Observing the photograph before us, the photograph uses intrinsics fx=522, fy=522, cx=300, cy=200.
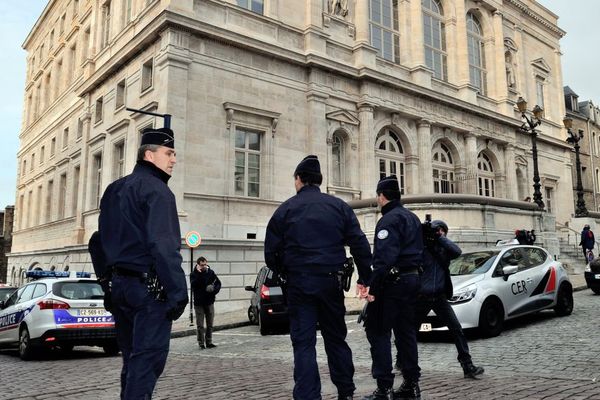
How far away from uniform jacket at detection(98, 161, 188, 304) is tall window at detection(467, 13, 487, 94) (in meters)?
31.1

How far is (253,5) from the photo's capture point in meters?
22.4

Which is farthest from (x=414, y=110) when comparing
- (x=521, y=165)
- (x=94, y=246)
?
(x=94, y=246)

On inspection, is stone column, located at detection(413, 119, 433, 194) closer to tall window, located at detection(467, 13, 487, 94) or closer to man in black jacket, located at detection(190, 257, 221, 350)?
tall window, located at detection(467, 13, 487, 94)

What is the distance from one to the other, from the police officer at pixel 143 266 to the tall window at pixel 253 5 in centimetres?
1992

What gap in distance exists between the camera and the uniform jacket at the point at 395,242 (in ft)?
16.6

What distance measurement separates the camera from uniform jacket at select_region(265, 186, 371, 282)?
14.6 ft

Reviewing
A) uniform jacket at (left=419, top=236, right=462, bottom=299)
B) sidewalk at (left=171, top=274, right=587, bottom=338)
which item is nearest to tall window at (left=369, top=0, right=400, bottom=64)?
sidewalk at (left=171, top=274, right=587, bottom=338)

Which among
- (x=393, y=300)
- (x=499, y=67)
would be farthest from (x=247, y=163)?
(x=499, y=67)

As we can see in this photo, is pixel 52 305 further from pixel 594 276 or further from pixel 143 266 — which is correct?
pixel 594 276

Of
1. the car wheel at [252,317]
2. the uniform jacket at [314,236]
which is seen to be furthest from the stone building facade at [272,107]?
the uniform jacket at [314,236]

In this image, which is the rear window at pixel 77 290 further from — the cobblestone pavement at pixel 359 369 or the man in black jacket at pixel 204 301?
the man in black jacket at pixel 204 301

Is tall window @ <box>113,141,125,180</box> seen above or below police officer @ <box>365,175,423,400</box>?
above

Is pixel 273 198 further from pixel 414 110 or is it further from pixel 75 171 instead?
pixel 75 171

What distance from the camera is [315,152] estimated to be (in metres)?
22.3
